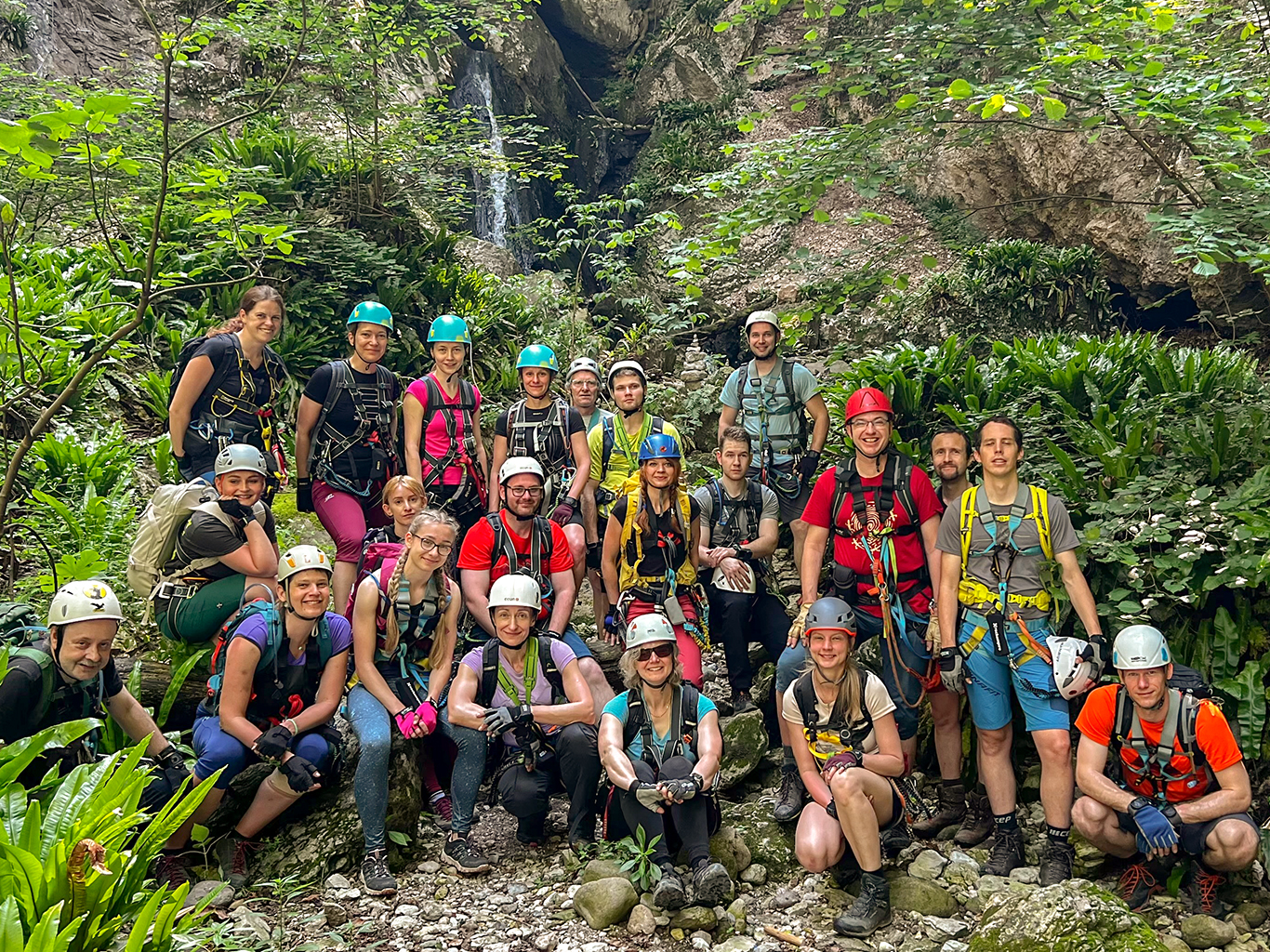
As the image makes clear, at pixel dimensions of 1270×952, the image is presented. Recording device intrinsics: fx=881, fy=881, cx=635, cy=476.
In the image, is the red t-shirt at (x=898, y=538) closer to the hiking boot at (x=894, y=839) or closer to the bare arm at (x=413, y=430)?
the hiking boot at (x=894, y=839)

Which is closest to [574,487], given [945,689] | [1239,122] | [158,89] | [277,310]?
[277,310]

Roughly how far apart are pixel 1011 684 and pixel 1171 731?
2.97ft

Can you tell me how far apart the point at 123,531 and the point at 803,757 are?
18.0ft

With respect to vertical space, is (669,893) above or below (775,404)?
Result: below

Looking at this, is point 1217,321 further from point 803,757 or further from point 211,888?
point 211,888

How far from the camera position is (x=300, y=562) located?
4969 mm

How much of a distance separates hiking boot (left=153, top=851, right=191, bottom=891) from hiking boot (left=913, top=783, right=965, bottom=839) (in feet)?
14.1

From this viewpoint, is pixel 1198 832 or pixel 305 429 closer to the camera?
pixel 1198 832

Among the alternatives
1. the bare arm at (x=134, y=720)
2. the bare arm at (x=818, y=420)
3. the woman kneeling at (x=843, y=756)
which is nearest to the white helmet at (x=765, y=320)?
the bare arm at (x=818, y=420)

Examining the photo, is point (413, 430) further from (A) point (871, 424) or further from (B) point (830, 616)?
(B) point (830, 616)

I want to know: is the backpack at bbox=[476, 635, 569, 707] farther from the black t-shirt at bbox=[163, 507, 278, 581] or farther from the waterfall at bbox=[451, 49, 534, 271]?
the waterfall at bbox=[451, 49, 534, 271]

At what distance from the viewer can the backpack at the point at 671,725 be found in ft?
16.4

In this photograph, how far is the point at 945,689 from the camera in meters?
5.66

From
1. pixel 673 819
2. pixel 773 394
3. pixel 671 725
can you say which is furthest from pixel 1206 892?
pixel 773 394
